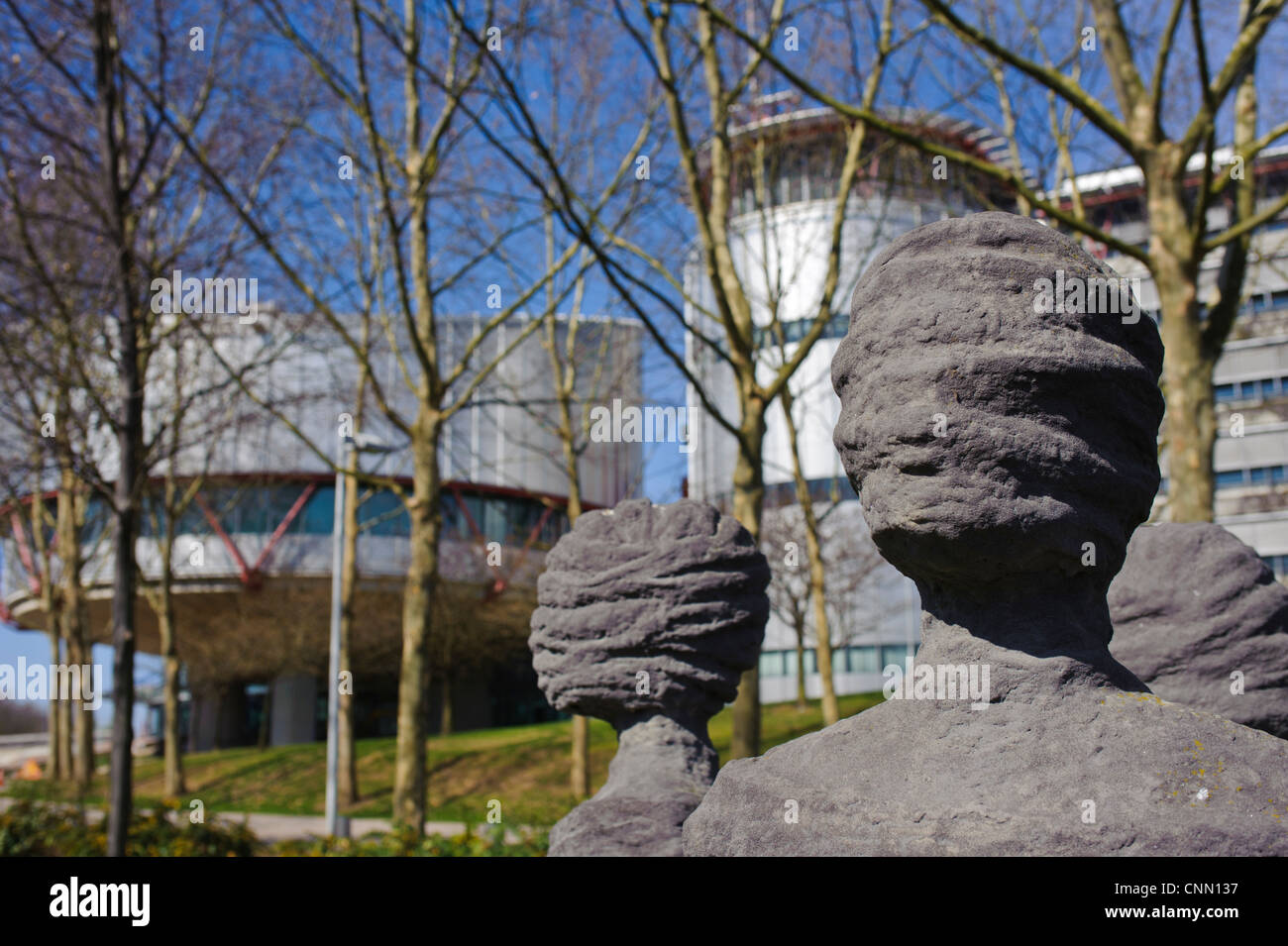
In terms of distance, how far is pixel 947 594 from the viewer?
2422mm

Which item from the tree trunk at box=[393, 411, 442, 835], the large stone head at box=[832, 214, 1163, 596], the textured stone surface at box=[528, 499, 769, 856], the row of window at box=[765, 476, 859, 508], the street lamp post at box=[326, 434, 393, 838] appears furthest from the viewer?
the row of window at box=[765, 476, 859, 508]

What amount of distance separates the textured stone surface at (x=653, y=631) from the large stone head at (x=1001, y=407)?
1316 millimetres

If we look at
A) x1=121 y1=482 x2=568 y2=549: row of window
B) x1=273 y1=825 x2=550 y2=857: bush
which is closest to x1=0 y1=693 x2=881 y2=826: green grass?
x1=121 y1=482 x2=568 y2=549: row of window

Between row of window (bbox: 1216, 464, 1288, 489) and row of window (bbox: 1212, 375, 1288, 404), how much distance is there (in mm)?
2320

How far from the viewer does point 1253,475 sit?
3288 cm

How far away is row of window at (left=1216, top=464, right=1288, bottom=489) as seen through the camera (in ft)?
106

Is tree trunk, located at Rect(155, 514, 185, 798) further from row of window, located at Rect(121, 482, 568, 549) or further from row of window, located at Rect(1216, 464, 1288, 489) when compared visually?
row of window, located at Rect(1216, 464, 1288, 489)

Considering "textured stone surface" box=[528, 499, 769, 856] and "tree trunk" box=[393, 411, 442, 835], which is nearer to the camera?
"textured stone surface" box=[528, 499, 769, 856]

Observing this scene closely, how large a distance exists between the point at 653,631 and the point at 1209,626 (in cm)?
184

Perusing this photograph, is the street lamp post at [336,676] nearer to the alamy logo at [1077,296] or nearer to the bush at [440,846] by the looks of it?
the bush at [440,846]

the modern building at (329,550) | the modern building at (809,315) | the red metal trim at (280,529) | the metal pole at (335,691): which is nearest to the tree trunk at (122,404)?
the modern building at (809,315)

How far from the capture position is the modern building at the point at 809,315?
43.6 ft

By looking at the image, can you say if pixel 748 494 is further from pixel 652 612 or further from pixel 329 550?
pixel 329 550
